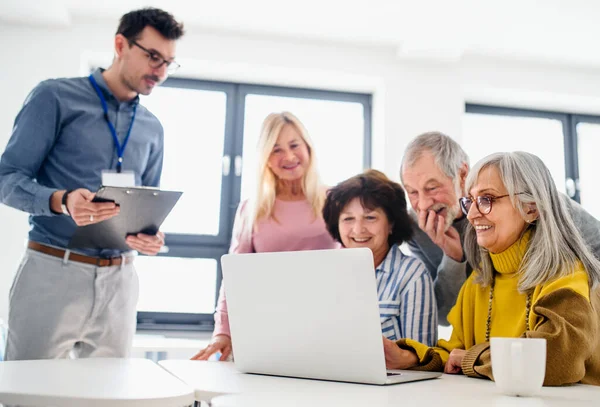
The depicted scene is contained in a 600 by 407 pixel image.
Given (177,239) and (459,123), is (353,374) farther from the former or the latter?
(459,123)

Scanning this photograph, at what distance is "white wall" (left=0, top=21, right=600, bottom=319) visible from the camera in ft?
12.2

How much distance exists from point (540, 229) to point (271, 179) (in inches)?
44.8

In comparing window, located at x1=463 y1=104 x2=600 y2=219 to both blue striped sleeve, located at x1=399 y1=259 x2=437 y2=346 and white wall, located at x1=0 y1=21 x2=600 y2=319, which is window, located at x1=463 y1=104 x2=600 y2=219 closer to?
white wall, located at x1=0 y1=21 x2=600 y2=319

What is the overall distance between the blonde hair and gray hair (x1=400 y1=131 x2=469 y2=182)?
0.38 metres

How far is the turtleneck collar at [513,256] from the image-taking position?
4.47ft

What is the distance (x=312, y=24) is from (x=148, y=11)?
6.01 ft

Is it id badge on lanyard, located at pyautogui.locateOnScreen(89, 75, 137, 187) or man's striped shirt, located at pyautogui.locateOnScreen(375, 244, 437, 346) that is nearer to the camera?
man's striped shirt, located at pyautogui.locateOnScreen(375, 244, 437, 346)

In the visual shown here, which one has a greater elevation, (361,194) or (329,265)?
(361,194)

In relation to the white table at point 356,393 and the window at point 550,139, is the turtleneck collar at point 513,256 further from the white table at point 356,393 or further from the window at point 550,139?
the window at point 550,139

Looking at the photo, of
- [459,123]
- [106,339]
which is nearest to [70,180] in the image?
[106,339]

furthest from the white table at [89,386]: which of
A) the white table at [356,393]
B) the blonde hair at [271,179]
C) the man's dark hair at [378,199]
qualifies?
the blonde hair at [271,179]

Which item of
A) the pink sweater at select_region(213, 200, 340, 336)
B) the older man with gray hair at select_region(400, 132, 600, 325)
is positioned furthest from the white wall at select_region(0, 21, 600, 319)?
the older man with gray hair at select_region(400, 132, 600, 325)

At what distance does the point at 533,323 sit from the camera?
1.21 meters

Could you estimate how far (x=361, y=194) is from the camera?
190 centimetres
